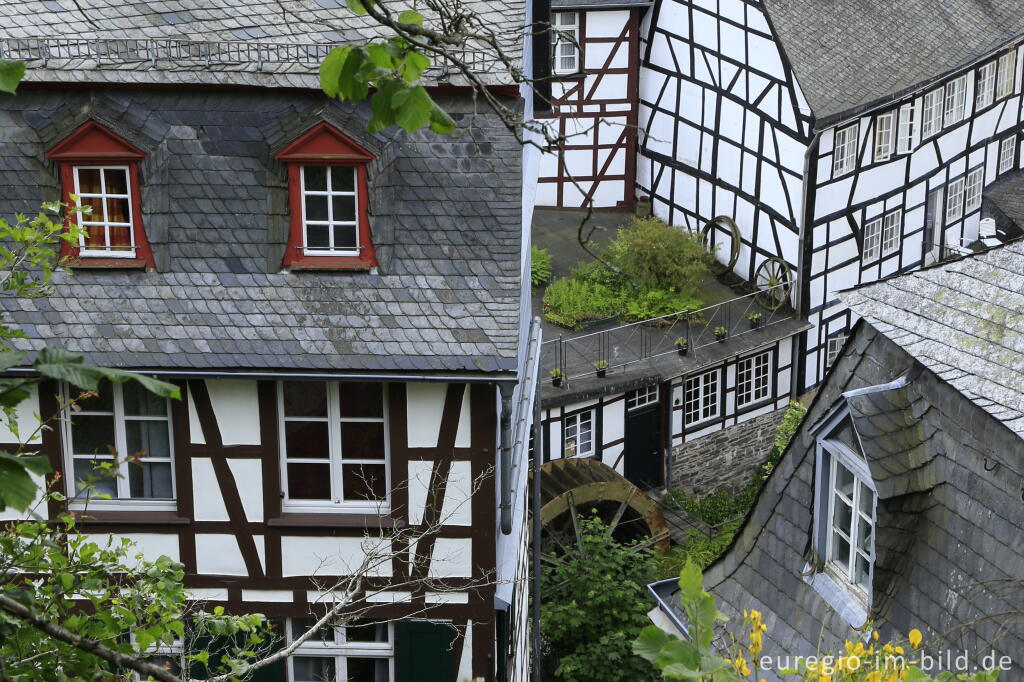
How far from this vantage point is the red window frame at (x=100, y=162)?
12.9 metres

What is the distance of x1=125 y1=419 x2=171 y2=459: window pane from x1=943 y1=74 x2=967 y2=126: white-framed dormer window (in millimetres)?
19719

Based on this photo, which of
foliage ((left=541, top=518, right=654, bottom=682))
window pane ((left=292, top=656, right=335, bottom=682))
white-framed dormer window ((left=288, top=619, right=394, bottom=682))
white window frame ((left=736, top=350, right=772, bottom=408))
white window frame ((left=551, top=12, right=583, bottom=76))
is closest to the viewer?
white-framed dormer window ((left=288, top=619, right=394, bottom=682))

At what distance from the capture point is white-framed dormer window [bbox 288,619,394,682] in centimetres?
1449

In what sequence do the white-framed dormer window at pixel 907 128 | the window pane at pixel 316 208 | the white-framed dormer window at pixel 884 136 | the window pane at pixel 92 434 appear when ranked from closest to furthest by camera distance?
the window pane at pixel 316 208, the window pane at pixel 92 434, the white-framed dormer window at pixel 884 136, the white-framed dormer window at pixel 907 128

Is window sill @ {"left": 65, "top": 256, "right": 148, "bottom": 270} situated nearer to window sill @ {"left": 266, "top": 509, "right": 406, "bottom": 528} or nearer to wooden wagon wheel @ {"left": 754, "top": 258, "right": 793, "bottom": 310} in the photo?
window sill @ {"left": 266, "top": 509, "right": 406, "bottom": 528}

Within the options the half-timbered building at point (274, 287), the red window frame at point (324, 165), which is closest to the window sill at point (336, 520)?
the half-timbered building at point (274, 287)

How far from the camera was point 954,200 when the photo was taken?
3052cm

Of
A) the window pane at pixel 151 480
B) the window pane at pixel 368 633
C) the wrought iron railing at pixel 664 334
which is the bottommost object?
the window pane at pixel 368 633

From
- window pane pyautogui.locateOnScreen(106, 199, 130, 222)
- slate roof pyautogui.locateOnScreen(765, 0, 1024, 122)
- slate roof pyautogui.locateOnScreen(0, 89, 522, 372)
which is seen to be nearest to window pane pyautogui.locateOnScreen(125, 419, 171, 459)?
slate roof pyautogui.locateOnScreen(0, 89, 522, 372)

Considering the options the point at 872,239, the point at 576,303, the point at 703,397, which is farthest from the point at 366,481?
Result: the point at 872,239

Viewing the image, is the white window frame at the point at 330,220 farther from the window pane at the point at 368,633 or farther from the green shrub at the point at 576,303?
the green shrub at the point at 576,303

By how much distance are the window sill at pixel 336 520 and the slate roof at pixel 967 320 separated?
5050 mm

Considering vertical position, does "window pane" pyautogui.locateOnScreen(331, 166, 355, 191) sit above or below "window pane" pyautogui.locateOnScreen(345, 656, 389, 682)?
above

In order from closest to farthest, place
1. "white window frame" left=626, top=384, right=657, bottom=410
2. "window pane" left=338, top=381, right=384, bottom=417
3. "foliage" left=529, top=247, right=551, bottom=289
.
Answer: "window pane" left=338, top=381, right=384, bottom=417, "white window frame" left=626, top=384, right=657, bottom=410, "foliage" left=529, top=247, right=551, bottom=289
